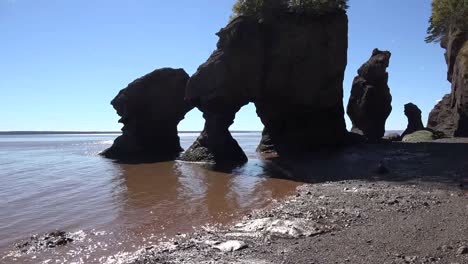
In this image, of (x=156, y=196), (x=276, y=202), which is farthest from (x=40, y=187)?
(x=276, y=202)

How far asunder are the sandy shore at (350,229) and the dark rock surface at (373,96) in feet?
80.4

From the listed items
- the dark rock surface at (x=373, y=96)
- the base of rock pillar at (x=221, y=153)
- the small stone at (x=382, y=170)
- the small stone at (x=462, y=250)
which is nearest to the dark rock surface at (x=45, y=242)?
the small stone at (x=462, y=250)

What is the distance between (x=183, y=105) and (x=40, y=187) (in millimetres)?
20705

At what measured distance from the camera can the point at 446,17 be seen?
3450 cm

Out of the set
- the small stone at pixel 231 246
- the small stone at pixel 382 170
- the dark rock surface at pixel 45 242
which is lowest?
the dark rock surface at pixel 45 242

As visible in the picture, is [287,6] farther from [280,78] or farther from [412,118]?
[412,118]

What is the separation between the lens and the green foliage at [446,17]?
30875 millimetres

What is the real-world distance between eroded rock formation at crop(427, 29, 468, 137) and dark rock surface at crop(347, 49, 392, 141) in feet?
19.9

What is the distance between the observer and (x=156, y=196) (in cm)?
1619

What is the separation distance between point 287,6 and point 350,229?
23.5m

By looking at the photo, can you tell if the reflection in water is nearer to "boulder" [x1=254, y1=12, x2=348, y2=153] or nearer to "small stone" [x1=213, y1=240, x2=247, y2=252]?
"small stone" [x1=213, y1=240, x2=247, y2=252]

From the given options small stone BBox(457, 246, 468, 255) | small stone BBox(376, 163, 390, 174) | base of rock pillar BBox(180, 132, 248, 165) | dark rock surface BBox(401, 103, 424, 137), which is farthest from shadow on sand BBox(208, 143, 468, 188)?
dark rock surface BBox(401, 103, 424, 137)

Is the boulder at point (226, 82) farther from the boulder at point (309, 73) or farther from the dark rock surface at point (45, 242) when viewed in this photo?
the dark rock surface at point (45, 242)

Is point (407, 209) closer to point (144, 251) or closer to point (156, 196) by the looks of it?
point (144, 251)
